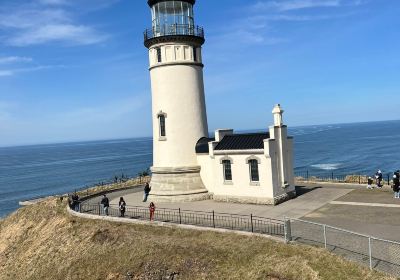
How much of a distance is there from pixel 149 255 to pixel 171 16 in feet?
57.2

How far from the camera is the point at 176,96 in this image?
92.8ft

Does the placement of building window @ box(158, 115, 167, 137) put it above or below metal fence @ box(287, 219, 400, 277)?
above

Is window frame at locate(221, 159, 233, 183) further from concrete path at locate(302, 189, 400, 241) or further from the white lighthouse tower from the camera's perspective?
concrete path at locate(302, 189, 400, 241)

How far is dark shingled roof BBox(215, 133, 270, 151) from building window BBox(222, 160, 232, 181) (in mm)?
939

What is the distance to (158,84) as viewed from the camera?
94.1 ft

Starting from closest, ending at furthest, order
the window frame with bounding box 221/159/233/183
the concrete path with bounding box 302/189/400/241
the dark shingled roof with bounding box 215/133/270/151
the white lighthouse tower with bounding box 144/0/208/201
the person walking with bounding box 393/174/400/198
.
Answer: the concrete path with bounding box 302/189/400/241 < the person walking with bounding box 393/174/400/198 < the dark shingled roof with bounding box 215/133/270/151 < the window frame with bounding box 221/159/233/183 < the white lighthouse tower with bounding box 144/0/208/201

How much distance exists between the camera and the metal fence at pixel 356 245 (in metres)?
13.8

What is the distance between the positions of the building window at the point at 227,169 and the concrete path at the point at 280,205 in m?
1.76

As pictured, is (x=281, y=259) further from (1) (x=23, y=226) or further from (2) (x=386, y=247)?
(1) (x=23, y=226)

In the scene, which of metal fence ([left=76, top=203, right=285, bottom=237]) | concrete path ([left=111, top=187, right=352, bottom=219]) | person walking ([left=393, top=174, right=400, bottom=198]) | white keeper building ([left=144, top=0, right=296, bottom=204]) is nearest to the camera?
metal fence ([left=76, top=203, right=285, bottom=237])

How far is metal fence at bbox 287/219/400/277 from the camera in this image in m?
13.8

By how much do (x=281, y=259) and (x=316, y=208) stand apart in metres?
8.81

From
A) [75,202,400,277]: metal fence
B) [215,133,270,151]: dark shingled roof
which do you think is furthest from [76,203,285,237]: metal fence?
[215,133,270,151]: dark shingled roof

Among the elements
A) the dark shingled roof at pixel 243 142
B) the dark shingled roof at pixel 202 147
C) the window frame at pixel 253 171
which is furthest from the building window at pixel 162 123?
the window frame at pixel 253 171
